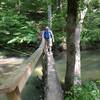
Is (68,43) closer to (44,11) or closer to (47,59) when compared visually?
(47,59)

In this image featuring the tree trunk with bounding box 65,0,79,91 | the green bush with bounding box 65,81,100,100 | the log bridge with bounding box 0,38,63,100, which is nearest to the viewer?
the log bridge with bounding box 0,38,63,100

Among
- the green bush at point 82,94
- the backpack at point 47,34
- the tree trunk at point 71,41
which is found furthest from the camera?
the backpack at point 47,34

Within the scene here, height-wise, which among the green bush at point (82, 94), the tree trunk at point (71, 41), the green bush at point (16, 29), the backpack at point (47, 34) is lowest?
the green bush at point (16, 29)

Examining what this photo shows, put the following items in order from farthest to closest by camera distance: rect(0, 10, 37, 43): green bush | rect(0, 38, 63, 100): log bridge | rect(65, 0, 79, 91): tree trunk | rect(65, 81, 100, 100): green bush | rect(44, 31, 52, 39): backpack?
rect(0, 10, 37, 43): green bush, rect(44, 31, 52, 39): backpack, rect(65, 0, 79, 91): tree trunk, rect(65, 81, 100, 100): green bush, rect(0, 38, 63, 100): log bridge

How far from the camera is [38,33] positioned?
22594 millimetres

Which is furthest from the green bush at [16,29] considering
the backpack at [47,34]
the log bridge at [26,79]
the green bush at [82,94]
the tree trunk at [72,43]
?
the green bush at [82,94]

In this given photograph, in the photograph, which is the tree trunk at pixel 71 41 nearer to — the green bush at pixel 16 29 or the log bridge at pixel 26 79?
the log bridge at pixel 26 79

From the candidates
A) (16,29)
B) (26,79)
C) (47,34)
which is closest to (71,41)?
(26,79)

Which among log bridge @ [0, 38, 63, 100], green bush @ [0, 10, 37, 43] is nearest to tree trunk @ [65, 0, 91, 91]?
log bridge @ [0, 38, 63, 100]

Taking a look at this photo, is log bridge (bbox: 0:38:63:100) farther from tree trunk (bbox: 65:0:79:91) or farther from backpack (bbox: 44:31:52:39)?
backpack (bbox: 44:31:52:39)

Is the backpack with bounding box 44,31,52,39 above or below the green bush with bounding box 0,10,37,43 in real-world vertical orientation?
above

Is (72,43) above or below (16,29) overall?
above

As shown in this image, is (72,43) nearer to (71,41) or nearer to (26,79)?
(71,41)

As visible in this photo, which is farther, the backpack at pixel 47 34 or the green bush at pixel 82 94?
the backpack at pixel 47 34
